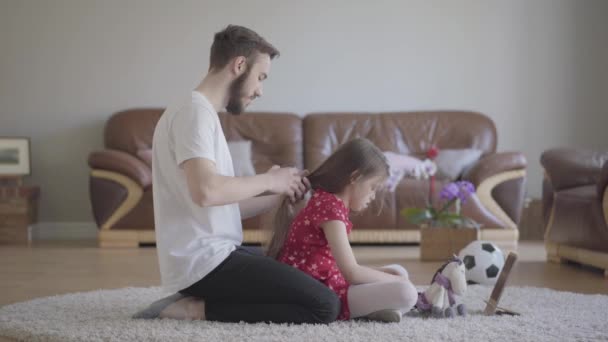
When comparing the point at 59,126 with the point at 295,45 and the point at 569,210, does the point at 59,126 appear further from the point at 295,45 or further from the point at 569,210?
the point at 569,210

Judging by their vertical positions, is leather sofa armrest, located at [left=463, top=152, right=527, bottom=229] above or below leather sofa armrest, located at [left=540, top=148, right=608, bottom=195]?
below

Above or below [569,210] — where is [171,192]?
above

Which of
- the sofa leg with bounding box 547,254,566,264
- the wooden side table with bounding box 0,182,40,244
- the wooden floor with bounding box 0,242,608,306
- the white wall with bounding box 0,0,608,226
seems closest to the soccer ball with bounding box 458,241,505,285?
the wooden floor with bounding box 0,242,608,306

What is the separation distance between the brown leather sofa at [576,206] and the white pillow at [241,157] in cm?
200

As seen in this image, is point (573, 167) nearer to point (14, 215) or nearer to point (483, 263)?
point (483, 263)

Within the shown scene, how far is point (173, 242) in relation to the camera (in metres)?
2.40

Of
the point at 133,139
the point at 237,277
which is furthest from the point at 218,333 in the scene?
the point at 133,139

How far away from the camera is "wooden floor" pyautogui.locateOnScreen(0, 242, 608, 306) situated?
3496 millimetres

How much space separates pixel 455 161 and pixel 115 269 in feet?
8.43

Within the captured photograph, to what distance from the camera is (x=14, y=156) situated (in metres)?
5.88

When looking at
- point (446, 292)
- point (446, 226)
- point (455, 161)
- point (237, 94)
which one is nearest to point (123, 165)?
point (446, 226)

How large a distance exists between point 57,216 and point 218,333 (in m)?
4.22

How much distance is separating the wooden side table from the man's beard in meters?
3.70

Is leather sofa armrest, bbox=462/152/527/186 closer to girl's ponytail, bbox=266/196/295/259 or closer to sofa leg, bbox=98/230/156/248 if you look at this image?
sofa leg, bbox=98/230/156/248
